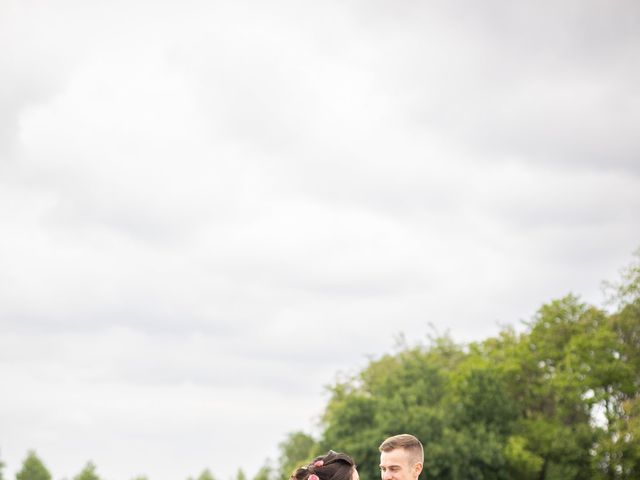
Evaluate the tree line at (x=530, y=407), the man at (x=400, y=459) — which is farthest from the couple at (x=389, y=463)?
the tree line at (x=530, y=407)

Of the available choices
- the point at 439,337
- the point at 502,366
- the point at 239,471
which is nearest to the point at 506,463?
the point at 502,366

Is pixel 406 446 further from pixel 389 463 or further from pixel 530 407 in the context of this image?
pixel 530 407

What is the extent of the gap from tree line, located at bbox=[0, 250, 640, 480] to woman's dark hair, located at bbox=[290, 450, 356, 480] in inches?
1868

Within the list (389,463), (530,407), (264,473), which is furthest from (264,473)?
(389,463)

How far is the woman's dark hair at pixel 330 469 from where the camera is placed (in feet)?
28.9

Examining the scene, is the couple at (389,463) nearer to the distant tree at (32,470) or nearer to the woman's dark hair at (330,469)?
the woman's dark hair at (330,469)

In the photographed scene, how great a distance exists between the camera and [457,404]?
203 feet

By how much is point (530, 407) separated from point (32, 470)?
39.1 meters

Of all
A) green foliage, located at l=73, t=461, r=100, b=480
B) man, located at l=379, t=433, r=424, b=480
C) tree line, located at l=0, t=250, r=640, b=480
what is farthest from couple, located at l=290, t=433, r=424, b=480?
green foliage, located at l=73, t=461, r=100, b=480

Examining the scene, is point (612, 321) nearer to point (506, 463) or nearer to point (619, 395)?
point (619, 395)

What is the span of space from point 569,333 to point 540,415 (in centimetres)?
629

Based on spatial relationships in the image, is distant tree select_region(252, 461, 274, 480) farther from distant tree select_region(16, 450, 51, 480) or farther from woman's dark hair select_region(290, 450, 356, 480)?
woman's dark hair select_region(290, 450, 356, 480)

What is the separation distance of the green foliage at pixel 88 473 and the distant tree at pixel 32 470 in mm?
2439

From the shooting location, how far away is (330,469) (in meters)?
8.88
